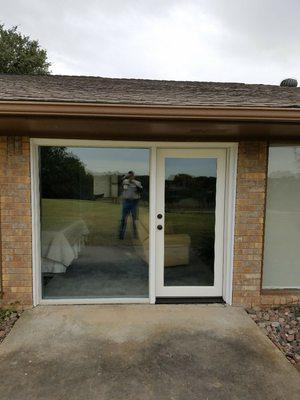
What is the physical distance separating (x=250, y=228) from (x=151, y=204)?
57.3 inches

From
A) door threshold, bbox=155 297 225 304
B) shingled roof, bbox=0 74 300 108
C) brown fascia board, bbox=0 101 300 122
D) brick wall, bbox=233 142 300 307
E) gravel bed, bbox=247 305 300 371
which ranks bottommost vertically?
gravel bed, bbox=247 305 300 371

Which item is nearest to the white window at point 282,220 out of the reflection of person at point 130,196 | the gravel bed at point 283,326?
the gravel bed at point 283,326

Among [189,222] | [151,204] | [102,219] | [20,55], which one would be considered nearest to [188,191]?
[189,222]

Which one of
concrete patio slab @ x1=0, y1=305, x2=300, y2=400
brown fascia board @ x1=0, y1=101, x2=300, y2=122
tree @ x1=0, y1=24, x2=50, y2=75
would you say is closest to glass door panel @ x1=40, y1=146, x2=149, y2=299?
concrete patio slab @ x1=0, y1=305, x2=300, y2=400

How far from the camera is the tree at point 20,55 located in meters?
16.5

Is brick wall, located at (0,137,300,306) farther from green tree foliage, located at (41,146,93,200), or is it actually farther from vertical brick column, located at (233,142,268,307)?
green tree foliage, located at (41,146,93,200)

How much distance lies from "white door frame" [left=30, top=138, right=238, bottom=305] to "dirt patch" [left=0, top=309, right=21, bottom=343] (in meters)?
0.30

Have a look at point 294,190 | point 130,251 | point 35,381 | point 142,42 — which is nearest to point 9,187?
point 130,251

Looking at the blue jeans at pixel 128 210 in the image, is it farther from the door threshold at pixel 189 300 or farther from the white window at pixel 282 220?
the white window at pixel 282 220

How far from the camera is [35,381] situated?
107 inches

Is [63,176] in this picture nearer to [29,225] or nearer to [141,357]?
[29,225]

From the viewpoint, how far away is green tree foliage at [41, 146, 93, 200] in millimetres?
4270

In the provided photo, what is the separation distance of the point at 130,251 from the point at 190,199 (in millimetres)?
1177

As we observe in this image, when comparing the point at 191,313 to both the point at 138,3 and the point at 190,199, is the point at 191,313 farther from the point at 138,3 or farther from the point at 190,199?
the point at 138,3
